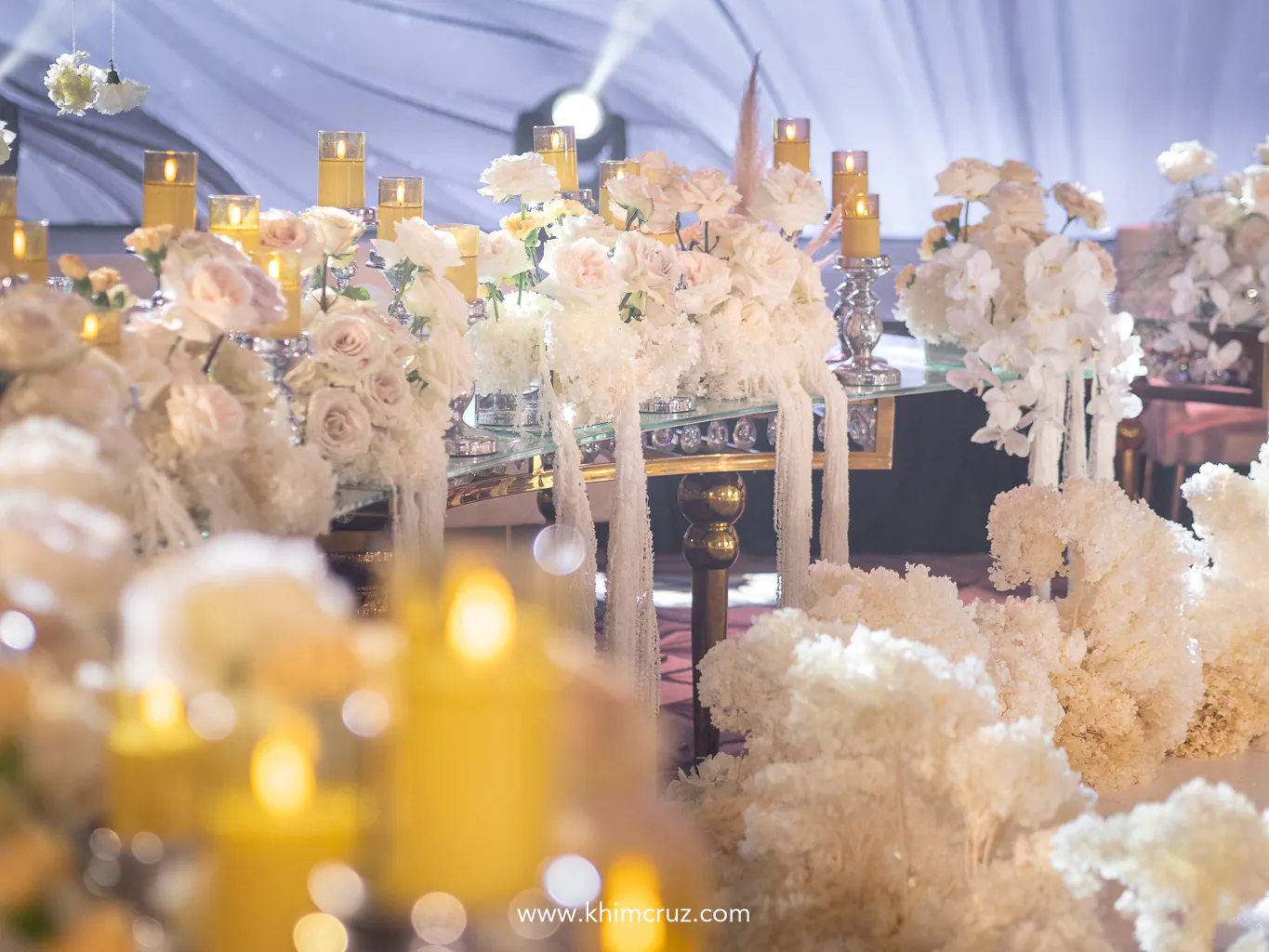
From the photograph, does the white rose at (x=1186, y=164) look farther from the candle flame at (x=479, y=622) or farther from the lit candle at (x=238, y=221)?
the candle flame at (x=479, y=622)

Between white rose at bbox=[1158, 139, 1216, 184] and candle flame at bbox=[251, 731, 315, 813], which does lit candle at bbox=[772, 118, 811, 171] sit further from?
candle flame at bbox=[251, 731, 315, 813]

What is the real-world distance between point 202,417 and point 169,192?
42 centimetres

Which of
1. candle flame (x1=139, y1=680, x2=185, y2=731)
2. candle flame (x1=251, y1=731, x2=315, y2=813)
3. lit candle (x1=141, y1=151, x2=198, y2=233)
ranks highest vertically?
lit candle (x1=141, y1=151, x2=198, y2=233)

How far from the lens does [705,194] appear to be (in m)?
2.31

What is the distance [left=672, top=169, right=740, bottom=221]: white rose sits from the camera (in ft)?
7.55

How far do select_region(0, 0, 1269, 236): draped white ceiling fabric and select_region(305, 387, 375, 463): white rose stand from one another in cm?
394

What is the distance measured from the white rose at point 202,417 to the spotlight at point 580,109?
432cm

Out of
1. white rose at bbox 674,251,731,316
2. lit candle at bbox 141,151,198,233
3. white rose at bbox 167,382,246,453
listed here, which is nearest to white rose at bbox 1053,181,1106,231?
white rose at bbox 674,251,731,316

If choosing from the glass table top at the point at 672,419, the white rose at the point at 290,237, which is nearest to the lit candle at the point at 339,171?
the glass table top at the point at 672,419

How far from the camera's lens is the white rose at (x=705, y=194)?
7.55ft

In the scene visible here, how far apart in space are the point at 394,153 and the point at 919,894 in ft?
15.1

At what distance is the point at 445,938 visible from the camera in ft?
2.18

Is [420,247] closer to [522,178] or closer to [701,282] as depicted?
[522,178]

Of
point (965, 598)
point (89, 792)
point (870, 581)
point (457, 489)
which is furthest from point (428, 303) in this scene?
point (965, 598)
